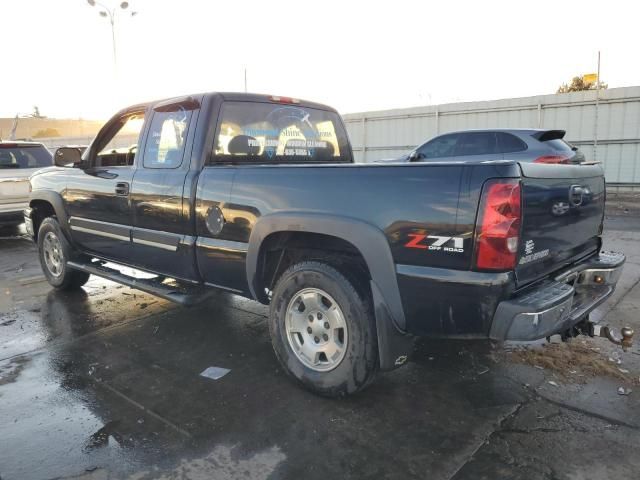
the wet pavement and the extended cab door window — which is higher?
the extended cab door window

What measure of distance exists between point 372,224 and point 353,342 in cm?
73

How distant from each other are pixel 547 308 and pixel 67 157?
4.72 metres

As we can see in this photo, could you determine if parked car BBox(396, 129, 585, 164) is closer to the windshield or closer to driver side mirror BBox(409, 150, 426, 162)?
driver side mirror BBox(409, 150, 426, 162)

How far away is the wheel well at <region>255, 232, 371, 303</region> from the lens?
3.07 m

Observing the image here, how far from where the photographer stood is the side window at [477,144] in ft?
31.3

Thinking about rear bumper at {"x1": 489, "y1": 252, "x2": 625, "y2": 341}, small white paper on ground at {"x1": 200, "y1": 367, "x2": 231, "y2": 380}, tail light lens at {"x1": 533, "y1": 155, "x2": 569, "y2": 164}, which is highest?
tail light lens at {"x1": 533, "y1": 155, "x2": 569, "y2": 164}

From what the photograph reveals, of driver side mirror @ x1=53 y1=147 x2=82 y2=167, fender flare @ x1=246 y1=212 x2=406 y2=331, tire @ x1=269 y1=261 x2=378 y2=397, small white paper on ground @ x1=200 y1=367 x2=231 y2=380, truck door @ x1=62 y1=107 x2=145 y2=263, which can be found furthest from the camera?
driver side mirror @ x1=53 y1=147 x2=82 y2=167

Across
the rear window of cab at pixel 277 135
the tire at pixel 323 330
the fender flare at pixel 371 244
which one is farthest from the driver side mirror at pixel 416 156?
the fender flare at pixel 371 244

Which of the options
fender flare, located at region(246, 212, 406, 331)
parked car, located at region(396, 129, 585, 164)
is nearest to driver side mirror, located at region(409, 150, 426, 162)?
parked car, located at region(396, 129, 585, 164)

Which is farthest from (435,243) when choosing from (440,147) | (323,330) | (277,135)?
(440,147)

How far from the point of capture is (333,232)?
2904 millimetres

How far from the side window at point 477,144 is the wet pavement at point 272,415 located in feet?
18.4

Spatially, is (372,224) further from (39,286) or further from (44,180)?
(39,286)

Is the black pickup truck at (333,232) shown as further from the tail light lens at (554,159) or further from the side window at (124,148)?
the tail light lens at (554,159)
